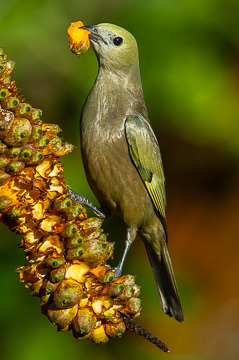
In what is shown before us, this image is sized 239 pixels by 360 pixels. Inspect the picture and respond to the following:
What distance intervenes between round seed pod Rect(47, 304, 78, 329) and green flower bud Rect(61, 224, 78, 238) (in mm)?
269

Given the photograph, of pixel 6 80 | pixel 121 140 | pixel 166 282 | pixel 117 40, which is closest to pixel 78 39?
pixel 117 40

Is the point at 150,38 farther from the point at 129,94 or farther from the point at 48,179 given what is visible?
the point at 48,179

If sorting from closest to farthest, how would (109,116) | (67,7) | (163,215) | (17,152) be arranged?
(17,152) → (109,116) → (163,215) → (67,7)

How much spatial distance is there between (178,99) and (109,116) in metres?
0.66

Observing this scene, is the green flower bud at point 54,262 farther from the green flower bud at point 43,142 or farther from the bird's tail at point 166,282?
the bird's tail at point 166,282

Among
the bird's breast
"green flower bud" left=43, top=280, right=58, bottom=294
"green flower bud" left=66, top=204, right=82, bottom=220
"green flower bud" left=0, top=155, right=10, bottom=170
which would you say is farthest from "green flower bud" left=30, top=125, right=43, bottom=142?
the bird's breast

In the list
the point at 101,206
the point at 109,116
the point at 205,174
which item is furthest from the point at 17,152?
the point at 205,174

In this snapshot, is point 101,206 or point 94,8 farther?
point 94,8

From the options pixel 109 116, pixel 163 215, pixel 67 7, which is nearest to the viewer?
pixel 109 116

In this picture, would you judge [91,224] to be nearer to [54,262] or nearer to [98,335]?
[54,262]

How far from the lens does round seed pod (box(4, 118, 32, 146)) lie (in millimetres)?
2162

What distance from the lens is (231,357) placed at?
4.30 metres

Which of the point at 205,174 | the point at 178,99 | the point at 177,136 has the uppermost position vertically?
the point at 178,99

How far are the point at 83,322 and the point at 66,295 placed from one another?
0.14 metres
